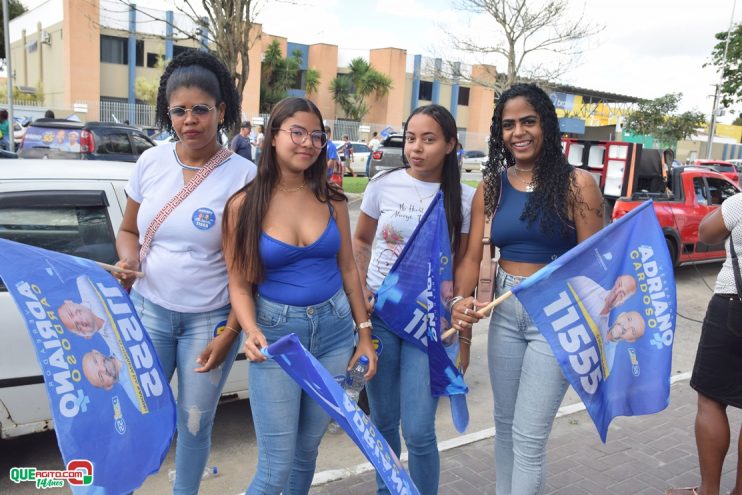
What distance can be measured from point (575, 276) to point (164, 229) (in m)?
1.72

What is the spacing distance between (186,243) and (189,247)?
0.07ft

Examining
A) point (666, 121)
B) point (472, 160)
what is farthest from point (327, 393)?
point (666, 121)

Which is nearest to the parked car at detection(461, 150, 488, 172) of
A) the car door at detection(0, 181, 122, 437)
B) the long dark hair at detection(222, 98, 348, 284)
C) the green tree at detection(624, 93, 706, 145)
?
the green tree at detection(624, 93, 706, 145)

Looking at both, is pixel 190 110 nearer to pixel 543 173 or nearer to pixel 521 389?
pixel 543 173

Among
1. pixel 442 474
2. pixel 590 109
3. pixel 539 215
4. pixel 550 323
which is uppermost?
pixel 590 109

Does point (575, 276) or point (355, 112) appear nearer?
point (575, 276)

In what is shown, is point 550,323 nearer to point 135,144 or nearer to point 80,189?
point 80,189

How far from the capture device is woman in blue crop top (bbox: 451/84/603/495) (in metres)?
2.66

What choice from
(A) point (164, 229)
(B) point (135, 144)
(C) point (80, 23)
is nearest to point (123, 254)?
(A) point (164, 229)

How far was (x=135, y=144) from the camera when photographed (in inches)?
583

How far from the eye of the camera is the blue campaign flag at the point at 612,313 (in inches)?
103

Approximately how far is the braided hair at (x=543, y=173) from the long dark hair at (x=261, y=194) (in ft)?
2.58

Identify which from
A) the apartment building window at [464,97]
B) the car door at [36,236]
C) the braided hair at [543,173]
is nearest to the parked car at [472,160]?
the apartment building window at [464,97]

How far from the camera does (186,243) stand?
2527 mm
